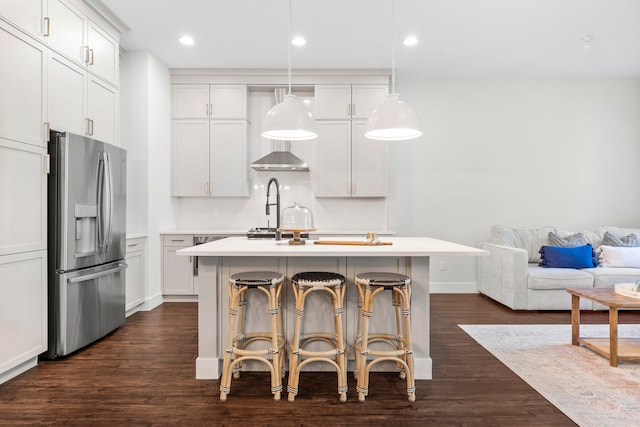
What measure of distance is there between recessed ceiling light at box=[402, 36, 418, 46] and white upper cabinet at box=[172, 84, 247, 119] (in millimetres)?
2119

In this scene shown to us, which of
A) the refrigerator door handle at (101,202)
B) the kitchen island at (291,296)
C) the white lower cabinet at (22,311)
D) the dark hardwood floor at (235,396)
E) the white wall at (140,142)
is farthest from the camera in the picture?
the white wall at (140,142)

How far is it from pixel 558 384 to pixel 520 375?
0.22 m

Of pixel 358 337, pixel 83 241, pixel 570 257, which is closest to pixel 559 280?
pixel 570 257

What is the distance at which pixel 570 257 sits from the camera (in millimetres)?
4379

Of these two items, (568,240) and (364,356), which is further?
(568,240)

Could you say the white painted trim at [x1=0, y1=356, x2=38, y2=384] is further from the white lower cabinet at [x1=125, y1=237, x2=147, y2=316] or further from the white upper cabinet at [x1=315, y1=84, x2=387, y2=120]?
the white upper cabinet at [x1=315, y1=84, x2=387, y2=120]

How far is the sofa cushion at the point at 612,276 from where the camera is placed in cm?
417

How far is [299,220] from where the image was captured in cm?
282

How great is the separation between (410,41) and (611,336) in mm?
3302

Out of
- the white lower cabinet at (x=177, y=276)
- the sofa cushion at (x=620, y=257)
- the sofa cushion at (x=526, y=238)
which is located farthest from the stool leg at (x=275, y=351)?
the sofa cushion at (x=620, y=257)

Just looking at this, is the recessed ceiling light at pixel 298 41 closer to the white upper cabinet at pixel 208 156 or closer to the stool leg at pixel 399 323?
the white upper cabinet at pixel 208 156

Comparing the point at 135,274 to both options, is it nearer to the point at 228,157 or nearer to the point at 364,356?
the point at 228,157

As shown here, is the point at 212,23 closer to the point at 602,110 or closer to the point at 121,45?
the point at 121,45

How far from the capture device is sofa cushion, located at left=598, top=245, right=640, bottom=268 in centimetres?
436
